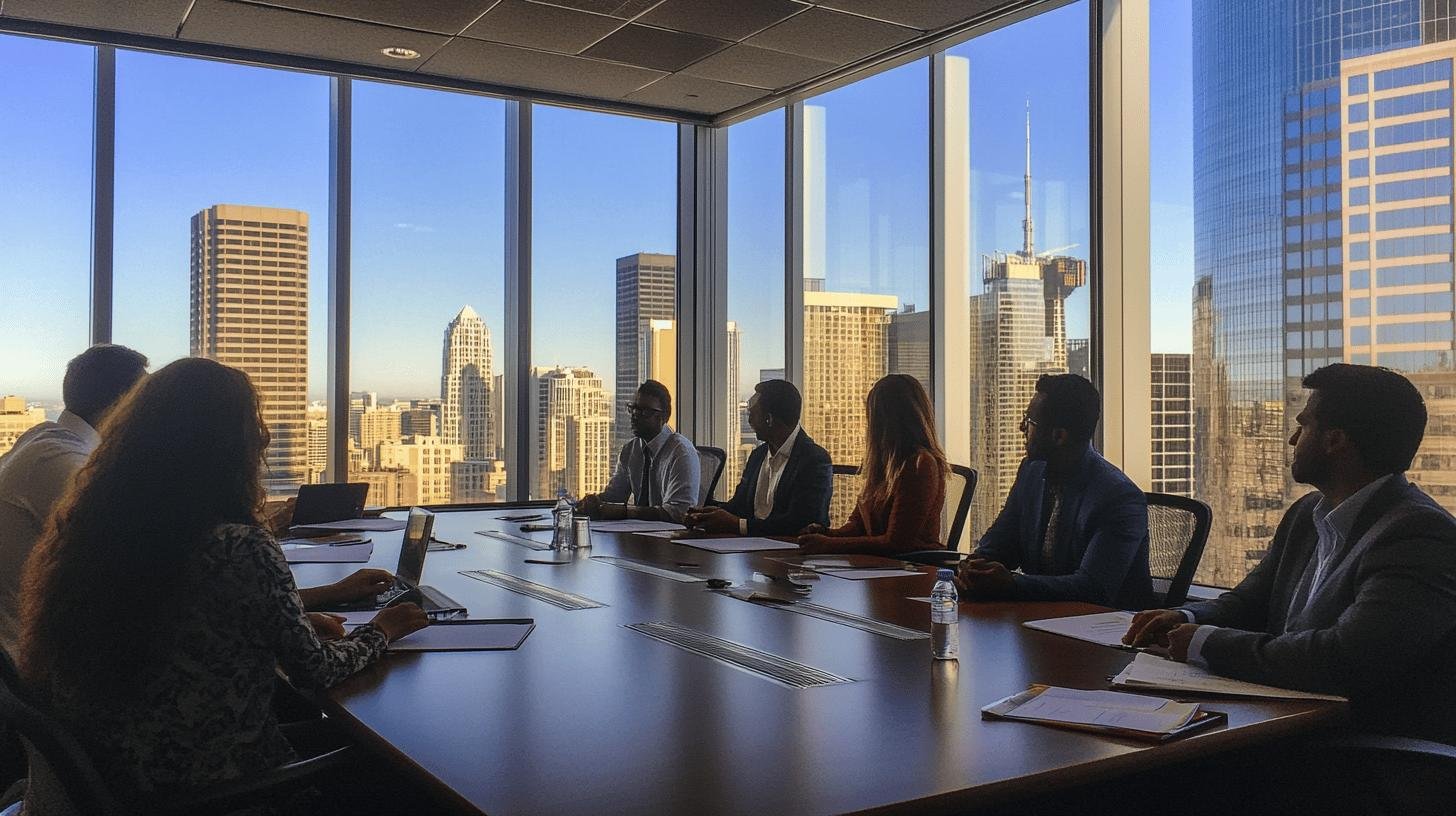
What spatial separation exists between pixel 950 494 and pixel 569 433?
3.18m

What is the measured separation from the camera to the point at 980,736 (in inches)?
62.6

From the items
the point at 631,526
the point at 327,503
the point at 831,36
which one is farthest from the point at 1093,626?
the point at 831,36

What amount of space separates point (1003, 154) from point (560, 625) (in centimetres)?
373

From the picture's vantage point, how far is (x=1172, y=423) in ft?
14.8

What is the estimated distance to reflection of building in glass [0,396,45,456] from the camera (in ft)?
18.0

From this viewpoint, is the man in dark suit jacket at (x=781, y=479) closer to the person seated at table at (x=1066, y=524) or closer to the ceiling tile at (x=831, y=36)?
the person seated at table at (x=1066, y=524)

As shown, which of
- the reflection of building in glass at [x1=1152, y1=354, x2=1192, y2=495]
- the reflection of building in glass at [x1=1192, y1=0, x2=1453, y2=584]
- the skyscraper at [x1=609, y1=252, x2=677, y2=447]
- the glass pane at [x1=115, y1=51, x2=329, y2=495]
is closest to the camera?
the reflection of building in glass at [x1=1192, y1=0, x2=1453, y2=584]

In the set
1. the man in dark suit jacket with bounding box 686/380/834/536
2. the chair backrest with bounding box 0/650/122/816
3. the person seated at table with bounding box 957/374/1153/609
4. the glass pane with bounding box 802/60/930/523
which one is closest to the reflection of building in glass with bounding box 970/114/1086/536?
the glass pane with bounding box 802/60/930/523

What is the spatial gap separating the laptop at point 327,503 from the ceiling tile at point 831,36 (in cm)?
294

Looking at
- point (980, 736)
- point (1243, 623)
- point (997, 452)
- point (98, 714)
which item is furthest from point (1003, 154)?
point (98, 714)

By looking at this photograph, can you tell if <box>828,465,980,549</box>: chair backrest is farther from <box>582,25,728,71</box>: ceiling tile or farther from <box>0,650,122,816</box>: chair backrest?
<box>0,650,122,816</box>: chair backrest

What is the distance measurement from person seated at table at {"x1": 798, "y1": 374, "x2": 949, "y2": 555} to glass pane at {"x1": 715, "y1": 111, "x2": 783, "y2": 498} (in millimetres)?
2830

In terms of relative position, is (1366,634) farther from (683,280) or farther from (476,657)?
(683,280)

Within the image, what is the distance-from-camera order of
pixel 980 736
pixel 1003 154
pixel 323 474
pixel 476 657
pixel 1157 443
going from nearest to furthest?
pixel 980 736 → pixel 476 657 → pixel 1157 443 → pixel 1003 154 → pixel 323 474
